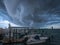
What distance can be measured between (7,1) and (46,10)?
696 mm

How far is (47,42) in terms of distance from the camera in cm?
219


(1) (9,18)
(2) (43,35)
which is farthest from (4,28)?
(2) (43,35)

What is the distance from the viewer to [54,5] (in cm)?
220

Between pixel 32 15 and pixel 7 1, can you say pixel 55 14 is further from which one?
pixel 7 1

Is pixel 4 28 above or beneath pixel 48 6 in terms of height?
beneath

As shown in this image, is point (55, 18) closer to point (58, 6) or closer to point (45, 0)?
point (58, 6)

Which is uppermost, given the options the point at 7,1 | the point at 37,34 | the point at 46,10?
the point at 7,1

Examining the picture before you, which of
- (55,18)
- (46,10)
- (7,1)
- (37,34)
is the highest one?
(7,1)

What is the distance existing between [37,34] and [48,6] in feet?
1.72

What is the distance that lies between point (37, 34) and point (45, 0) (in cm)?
60

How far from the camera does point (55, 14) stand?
7.37 ft

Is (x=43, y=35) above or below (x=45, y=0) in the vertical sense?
below

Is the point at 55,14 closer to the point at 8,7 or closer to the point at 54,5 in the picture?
the point at 54,5

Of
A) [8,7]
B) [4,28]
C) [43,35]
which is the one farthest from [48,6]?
[4,28]
